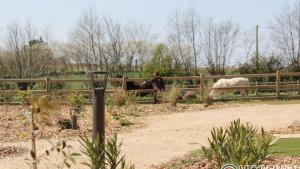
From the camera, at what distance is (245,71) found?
26.7 meters

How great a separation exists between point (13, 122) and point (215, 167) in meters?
8.31

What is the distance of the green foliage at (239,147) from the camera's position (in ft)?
16.8

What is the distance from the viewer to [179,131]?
11.4 m

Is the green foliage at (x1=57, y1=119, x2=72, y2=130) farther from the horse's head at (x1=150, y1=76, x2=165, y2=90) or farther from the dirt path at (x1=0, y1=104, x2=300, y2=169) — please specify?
the horse's head at (x1=150, y1=76, x2=165, y2=90)

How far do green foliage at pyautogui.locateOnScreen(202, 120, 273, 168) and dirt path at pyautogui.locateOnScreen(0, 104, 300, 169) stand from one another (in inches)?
73.3

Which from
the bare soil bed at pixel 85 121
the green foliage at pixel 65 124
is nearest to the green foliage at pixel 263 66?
the bare soil bed at pixel 85 121

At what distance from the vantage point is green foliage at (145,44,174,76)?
2841 centimetres

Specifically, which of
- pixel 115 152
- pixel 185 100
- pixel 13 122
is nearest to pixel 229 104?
pixel 185 100

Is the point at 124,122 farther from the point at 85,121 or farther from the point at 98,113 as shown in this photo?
the point at 98,113

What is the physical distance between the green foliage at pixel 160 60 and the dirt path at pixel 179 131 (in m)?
11.6

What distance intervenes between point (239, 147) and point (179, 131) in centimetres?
630

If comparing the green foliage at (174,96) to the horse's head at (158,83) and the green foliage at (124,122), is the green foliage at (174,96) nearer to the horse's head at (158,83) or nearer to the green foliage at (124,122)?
the horse's head at (158,83)

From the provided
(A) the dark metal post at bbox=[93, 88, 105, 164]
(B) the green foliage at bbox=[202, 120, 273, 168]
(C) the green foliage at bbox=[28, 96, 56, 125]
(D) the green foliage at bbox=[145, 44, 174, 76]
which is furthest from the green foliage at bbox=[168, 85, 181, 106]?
(C) the green foliage at bbox=[28, 96, 56, 125]

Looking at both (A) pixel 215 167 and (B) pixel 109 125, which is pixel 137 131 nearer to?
(B) pixel 109 125
